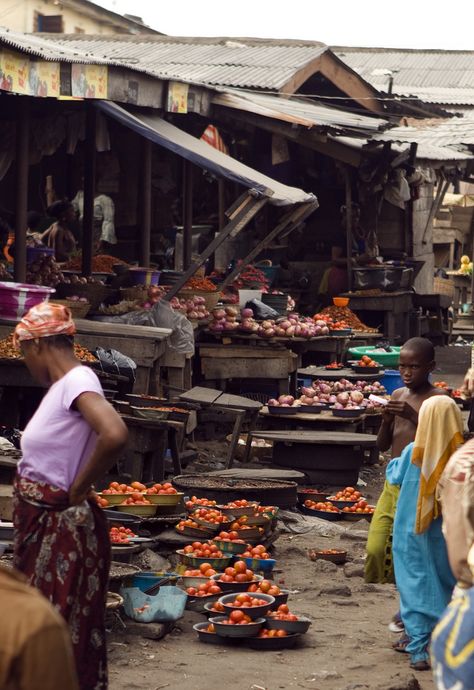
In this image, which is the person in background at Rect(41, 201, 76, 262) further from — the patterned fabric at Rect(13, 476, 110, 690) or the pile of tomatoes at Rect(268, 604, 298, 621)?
the patterned fabric at Rect(13, 476, 110, 690)

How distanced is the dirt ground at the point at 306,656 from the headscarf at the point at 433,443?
836mm

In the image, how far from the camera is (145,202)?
48.4ft

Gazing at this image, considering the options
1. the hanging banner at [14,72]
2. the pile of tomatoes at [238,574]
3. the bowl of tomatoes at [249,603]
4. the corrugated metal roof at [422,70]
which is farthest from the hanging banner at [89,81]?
the corrugated metal roof at [422,70]

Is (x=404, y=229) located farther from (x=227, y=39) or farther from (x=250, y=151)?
(x=227, y=39)

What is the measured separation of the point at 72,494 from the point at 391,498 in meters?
2.61

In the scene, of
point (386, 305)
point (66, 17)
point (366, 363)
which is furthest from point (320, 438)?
point (66, 17)

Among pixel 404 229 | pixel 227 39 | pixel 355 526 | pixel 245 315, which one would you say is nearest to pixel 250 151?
pixel 404 229

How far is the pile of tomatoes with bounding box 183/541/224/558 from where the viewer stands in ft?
26.5

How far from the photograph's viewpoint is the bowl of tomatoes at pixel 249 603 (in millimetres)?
6957

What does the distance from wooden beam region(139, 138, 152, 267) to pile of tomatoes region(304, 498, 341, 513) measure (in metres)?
5.03

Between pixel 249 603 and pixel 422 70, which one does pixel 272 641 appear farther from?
pixel 422 70

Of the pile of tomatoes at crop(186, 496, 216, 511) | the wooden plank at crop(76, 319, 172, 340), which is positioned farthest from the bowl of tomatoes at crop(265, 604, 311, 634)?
the wooden plank at crop(76, 319, 172, 340)

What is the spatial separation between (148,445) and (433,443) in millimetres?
4715

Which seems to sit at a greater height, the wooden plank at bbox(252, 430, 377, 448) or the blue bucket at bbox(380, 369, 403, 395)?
the blue bucket at bbox(380, 369, 403, 395)
